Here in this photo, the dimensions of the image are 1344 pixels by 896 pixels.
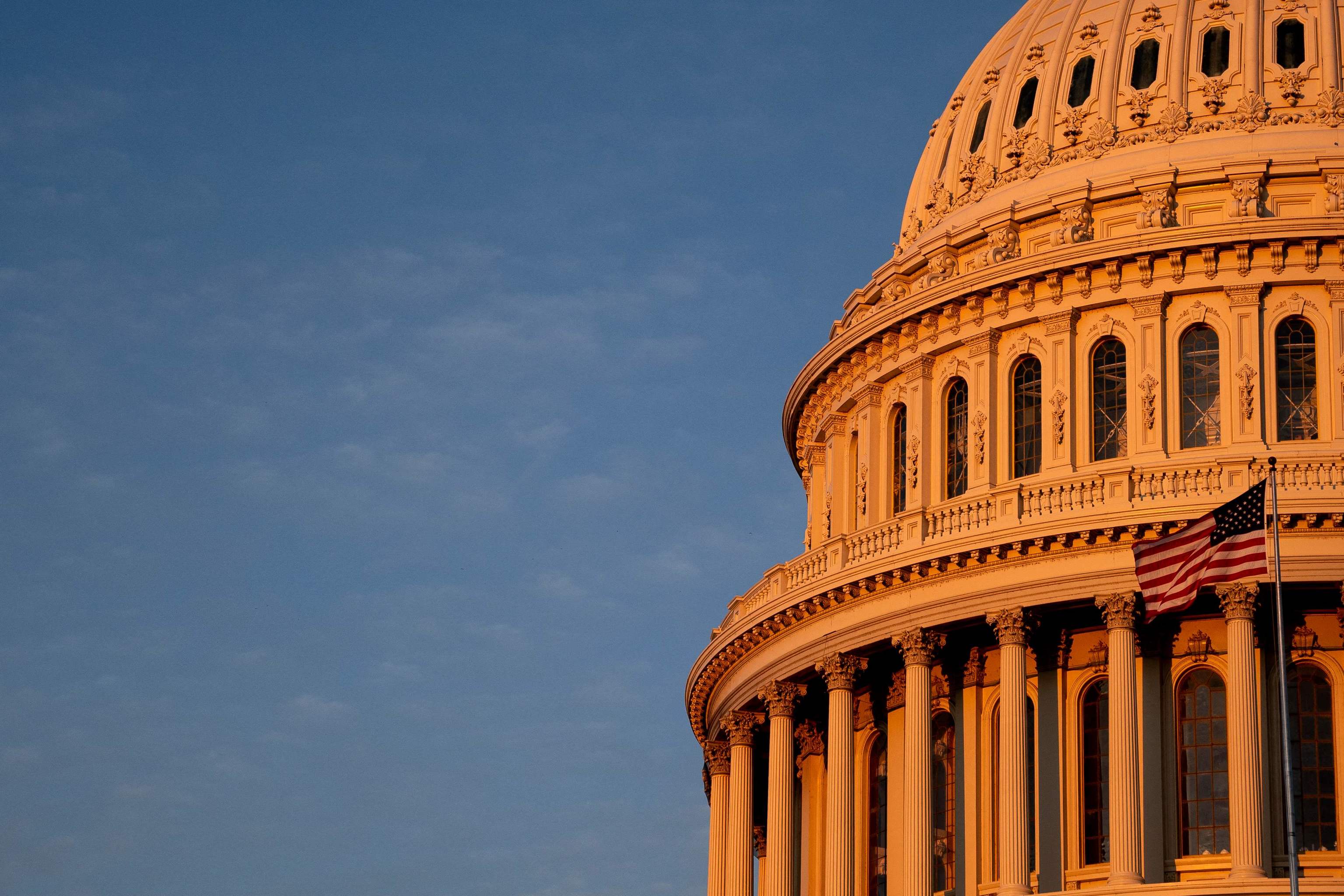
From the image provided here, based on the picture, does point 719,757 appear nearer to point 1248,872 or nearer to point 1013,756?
point 1013,756

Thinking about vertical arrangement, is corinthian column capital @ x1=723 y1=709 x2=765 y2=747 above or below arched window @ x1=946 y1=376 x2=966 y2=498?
below

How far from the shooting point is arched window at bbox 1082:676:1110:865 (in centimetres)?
6069

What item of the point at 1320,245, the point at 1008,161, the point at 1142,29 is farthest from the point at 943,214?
the point at 1320,245

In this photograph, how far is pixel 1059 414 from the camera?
65.8 meters

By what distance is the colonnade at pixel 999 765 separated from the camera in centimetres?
5769

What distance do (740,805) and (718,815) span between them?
300 centimetres

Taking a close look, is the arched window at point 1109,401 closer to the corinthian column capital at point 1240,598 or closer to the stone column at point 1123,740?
the stone column at point 1123,740

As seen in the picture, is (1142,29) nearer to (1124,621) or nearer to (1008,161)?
(1008,161)

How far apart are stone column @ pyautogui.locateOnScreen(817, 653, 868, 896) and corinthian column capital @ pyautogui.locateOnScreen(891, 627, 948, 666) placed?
2327mm

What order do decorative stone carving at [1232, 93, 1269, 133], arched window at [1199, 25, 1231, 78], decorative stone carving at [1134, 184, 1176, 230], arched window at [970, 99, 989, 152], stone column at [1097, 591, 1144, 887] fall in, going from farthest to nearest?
arched window at [970, 99, 989, 152] → arched window at [1199, 25, 1231, 78] → decorative stone carving at [1232, 93, 1269, 133] → decorative stone carving at [1134, 184, 1176, 230] → stone column at [1097, 591, 1144, 887]

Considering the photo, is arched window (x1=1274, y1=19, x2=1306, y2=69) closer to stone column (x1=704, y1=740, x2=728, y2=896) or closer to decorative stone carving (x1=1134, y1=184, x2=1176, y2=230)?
decorative stone carving (x1=1134, y1=184, x2=1176, y2=230)

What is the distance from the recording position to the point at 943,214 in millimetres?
75438

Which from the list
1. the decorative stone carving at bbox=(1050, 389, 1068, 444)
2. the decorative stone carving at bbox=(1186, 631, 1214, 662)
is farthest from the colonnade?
the decorative stone carving at bbox=(1050, 389, 1068, 444)

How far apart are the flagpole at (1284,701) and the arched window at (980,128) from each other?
19.8 m
